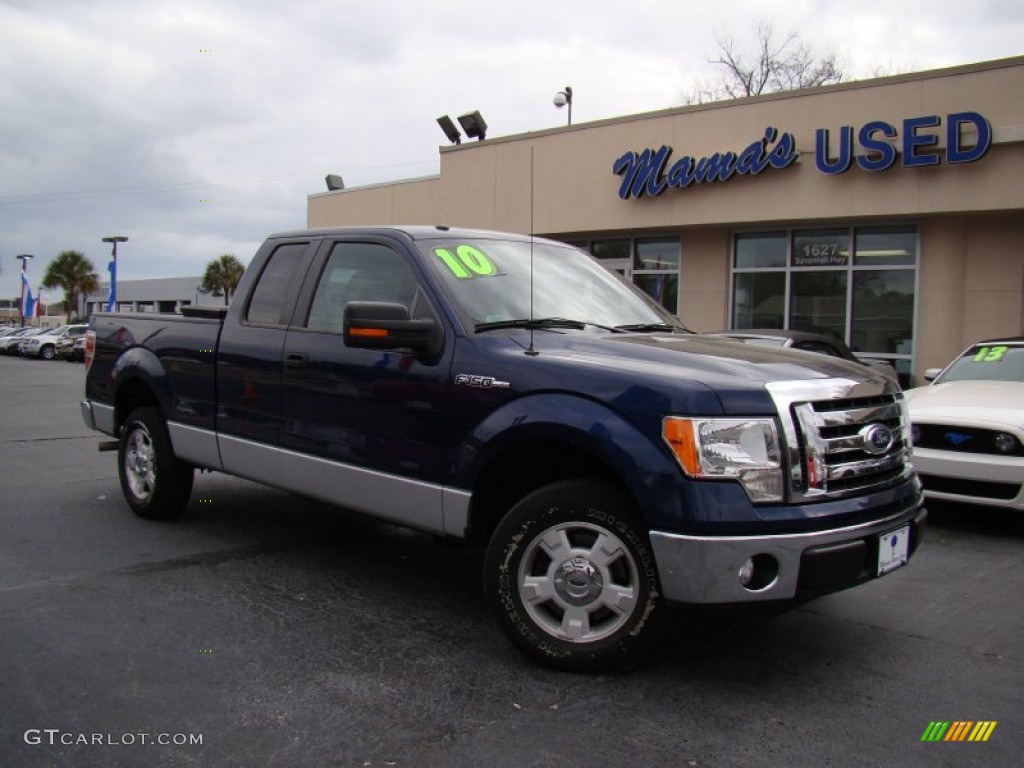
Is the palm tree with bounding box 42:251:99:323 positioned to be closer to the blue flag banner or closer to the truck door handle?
the blue flag banner

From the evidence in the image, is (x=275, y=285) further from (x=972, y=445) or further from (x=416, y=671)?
(x=972, y=445)

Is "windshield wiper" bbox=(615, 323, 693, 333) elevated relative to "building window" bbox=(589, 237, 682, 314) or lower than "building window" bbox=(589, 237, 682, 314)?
lower

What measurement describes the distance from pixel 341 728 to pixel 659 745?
1096mm

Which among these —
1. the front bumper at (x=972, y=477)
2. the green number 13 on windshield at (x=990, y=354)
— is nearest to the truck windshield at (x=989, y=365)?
the green number 13 on windshield at (x=990, y=354)

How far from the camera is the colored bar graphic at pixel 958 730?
2979mm

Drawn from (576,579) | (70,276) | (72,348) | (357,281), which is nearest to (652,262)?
(357,281)

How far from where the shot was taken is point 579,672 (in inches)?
134

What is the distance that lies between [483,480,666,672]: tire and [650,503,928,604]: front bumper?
0.14 metres

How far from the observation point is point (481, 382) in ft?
12.2

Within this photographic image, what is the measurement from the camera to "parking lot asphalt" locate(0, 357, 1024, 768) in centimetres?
287

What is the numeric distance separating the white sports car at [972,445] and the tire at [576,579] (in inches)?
Answer: 132

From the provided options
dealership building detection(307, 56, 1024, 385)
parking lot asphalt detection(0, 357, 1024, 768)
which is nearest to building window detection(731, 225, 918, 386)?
dealership building detection(307, 56, 1024, 385)

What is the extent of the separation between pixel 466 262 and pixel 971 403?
428cm

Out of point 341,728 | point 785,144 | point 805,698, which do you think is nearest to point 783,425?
point 805,698
